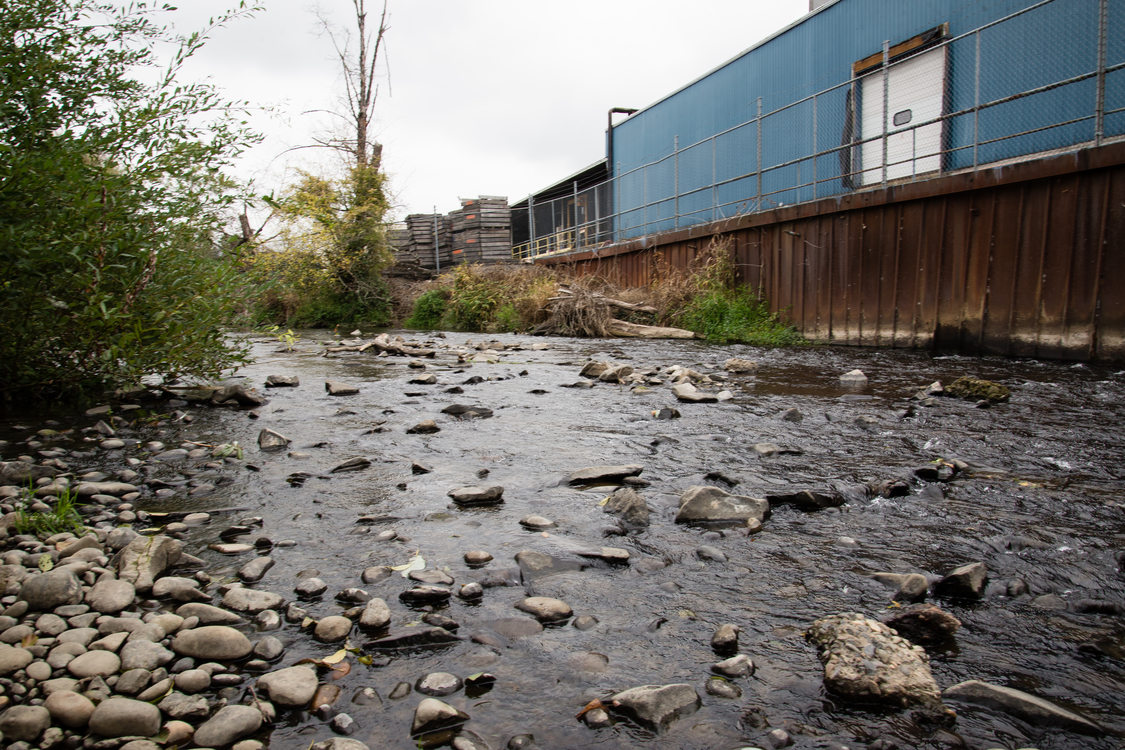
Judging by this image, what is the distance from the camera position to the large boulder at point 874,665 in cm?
150

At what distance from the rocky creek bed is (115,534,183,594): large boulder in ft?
0.03

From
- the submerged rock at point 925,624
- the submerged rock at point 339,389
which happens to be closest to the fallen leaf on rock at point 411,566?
the submerged rock at point 925,624

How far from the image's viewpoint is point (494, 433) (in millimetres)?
4426

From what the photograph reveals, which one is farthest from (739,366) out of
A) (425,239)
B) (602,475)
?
(425,239)

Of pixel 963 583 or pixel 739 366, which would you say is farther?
pixel 739 366

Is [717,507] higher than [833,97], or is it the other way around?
[833,97]

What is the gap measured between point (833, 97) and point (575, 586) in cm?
1320

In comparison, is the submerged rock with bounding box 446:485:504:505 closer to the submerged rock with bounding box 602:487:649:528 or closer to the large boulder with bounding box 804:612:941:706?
the submerged rock with bounding box 602:487:649:528

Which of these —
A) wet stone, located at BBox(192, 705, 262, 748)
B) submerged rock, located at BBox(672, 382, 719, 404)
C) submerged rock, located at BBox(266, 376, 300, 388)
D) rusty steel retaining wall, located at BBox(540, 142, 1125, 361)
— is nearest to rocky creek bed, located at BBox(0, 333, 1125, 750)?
wet stone, located at BBox(192, 705, 262, 748)

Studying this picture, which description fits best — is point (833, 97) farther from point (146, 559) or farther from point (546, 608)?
point (146, 559)

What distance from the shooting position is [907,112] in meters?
11.6

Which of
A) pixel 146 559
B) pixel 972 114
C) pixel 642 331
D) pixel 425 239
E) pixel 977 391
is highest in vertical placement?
pixel 972 114

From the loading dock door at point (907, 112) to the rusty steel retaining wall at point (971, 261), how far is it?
2.15 meters

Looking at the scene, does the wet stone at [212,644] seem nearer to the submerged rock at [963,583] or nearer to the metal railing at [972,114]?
the submerged rock at [963,583]
